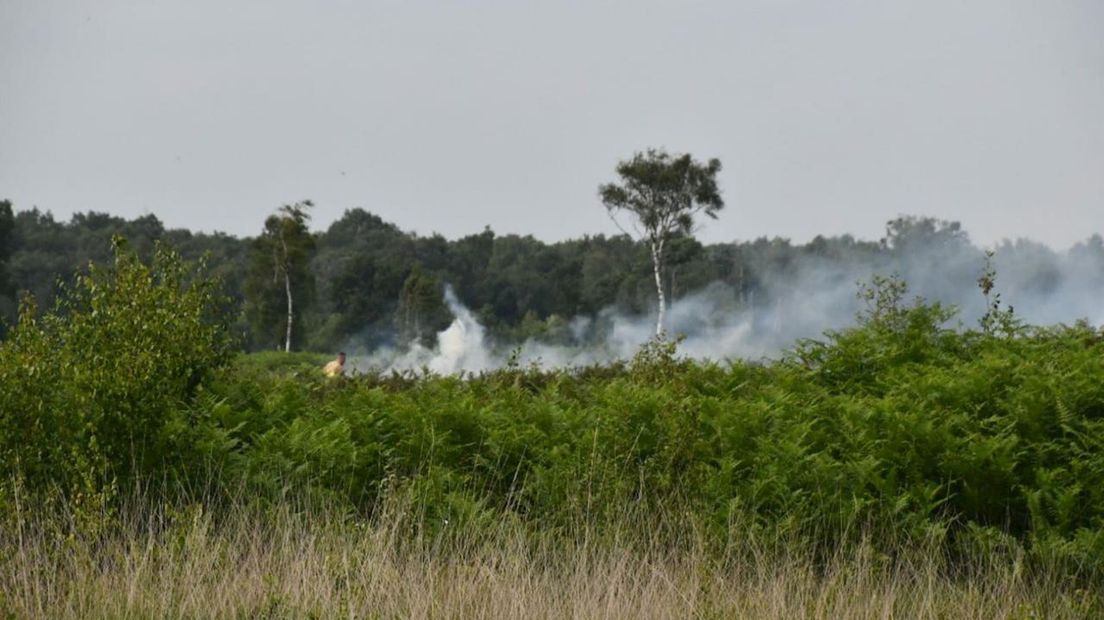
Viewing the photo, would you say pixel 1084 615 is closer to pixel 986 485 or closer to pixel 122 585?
pixel 986 485

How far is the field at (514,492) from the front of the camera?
20.8ft

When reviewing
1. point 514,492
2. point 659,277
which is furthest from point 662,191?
point 514,492

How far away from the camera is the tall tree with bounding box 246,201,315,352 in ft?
130

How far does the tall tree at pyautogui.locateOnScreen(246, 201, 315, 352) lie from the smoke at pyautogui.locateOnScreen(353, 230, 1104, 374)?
3174 millimetres

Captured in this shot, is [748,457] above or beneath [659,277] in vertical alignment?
beneath

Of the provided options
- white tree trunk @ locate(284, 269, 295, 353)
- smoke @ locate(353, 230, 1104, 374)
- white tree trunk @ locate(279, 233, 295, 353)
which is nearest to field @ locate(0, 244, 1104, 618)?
smoke @ locate(353, 230, 1104, 374)

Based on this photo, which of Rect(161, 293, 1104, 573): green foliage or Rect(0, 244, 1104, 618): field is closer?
Rect(0, 244, 1104, 618): field

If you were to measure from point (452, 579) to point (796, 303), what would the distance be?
42.7 meters

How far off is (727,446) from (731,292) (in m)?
41.6

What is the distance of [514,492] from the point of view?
807 cm

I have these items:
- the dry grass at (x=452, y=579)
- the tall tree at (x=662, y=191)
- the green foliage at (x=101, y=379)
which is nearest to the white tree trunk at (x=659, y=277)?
the tall tree at (x=662, y=191)

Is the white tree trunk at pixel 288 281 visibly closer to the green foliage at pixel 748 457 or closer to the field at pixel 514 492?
the green foliage at pixel 748 457

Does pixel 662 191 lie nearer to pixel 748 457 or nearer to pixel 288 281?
pixel 288 281

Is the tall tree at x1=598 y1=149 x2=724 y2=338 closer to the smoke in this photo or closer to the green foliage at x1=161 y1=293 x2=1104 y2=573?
the smoke
